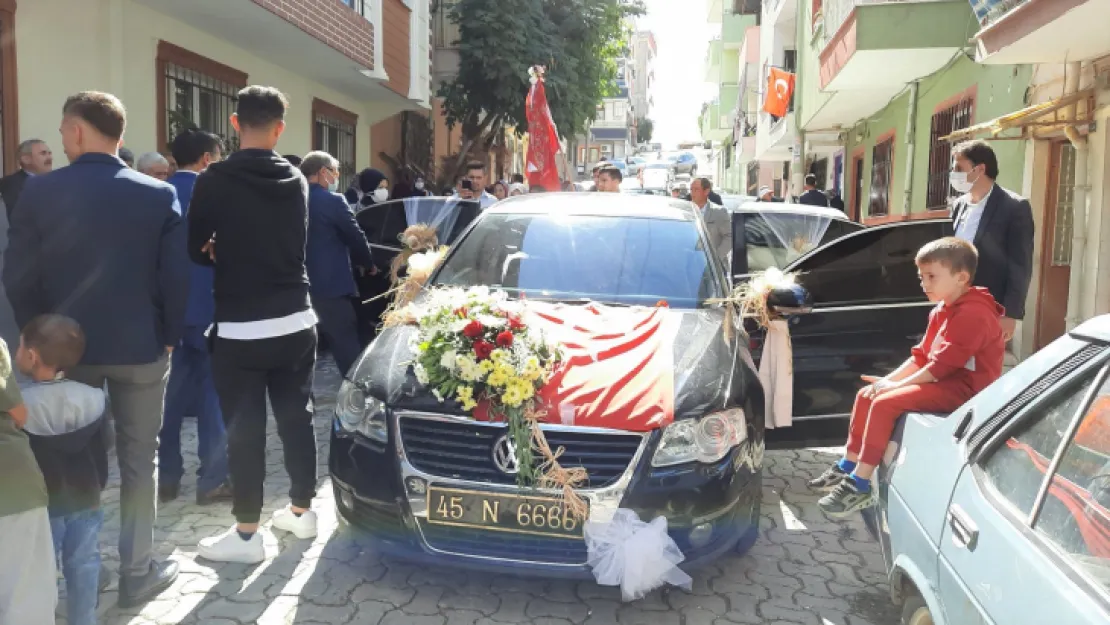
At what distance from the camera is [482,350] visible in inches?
130

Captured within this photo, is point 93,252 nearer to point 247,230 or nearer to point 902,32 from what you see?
point 247,230

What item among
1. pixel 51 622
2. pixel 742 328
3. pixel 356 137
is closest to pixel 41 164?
pixel 51 622

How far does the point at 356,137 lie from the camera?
581 inches

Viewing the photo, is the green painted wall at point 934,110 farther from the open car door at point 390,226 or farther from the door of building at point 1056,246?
the open car door at point 390,226

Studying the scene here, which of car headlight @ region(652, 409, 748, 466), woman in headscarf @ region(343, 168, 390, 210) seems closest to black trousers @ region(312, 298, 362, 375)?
car headlight @ region(652, 409, 748, 466)

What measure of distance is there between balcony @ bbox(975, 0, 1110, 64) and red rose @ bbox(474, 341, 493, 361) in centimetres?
531

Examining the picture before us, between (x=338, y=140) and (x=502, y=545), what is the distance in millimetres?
11982

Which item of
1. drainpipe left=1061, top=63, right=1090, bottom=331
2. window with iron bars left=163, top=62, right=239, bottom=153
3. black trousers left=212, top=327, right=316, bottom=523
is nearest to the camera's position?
black trousers left=212, top=327, right=316, bottom=523

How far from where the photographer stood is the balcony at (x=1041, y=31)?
6242 mm

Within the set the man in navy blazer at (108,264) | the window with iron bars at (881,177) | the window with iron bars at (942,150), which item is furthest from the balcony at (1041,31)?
the window with iron bars at (881,177)

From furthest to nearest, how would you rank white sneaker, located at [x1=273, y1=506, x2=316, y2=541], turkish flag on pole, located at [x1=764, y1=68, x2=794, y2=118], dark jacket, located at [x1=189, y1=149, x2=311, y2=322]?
1. turkish flag on pole, located at [x1=764, y1=68, x2=794, y2=118]
2. white sneaker, located at [x1=273, y1=506, x2=316, y2=541]
3. dark jacket, located at [x1=189, y1=149, x2=311, y2=322]

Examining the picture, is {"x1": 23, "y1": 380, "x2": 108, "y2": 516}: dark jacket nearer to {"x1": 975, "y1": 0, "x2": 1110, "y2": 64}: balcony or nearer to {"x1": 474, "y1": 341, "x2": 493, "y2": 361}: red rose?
{"x1": 474, "y1": 341, "x2": 493, "y2": 361}: red rose

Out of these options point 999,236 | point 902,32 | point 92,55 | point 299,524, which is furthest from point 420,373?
point 902,32

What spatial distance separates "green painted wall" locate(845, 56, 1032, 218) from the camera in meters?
9.09
